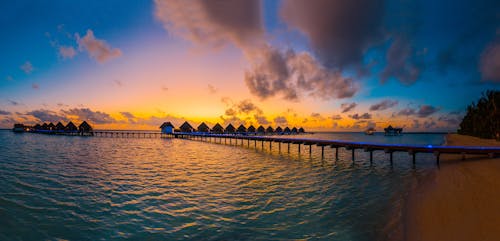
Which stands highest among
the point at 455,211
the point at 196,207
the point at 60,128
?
the point at 60,128

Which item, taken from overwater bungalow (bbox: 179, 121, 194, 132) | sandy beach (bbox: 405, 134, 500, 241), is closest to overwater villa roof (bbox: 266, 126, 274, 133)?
overwater bungalow (bbox: 179, 121, 194, 132)

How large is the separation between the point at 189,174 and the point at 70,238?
30.9 feet

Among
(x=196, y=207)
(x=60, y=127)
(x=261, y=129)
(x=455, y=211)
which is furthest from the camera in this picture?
(x=261, y=129)

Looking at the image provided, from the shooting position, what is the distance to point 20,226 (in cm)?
703

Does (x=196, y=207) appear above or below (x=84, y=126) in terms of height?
below

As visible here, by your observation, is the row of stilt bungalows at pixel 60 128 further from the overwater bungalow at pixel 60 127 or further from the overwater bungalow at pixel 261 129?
the overwater bungalow at pixel 261 129

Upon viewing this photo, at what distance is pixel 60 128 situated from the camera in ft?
311

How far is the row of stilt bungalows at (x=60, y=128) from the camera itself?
89069mm

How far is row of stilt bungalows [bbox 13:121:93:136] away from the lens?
8907 cm

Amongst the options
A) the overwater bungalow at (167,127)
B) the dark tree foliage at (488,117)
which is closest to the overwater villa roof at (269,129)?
the overwater bungalow at (167,127)

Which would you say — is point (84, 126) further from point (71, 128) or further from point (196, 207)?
point (196, 207)

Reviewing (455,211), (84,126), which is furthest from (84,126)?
(455,211)

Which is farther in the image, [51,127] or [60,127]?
[51,127]

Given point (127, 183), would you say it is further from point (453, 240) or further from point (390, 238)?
point (453, 240)
